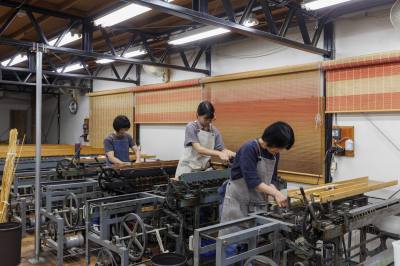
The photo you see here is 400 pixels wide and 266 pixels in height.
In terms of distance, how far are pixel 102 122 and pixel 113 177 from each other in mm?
4888

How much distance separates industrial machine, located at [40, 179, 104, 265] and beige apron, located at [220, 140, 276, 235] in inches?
72.6

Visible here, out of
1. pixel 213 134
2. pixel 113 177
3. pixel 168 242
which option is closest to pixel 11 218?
pixel 113 177

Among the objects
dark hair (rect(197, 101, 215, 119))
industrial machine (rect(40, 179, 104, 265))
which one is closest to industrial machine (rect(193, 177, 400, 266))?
dark hair (rect(197, 101, 215, 119))

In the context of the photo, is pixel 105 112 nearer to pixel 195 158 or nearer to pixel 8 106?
pixel 195 158

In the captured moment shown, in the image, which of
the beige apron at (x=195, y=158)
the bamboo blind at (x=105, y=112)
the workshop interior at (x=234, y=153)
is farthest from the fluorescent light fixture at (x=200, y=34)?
the bamboo blind at (x=105, y=112)

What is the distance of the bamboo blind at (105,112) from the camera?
7.46 m

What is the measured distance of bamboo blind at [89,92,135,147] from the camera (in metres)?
7.46

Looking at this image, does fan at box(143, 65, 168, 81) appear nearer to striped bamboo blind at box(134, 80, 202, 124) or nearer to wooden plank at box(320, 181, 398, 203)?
striped bamboo blind at box(134, 80, 202, 124)

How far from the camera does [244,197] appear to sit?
102 inches

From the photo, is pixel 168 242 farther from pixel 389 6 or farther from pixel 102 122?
pixel 102 122

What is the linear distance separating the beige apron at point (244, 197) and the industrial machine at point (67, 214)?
1845 millimetres

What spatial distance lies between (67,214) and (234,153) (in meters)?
2.04

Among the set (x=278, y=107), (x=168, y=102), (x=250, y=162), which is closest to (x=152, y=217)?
(x=250, y=162)

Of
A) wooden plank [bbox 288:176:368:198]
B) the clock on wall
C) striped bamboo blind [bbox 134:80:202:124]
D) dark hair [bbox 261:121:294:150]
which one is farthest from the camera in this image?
the clock on wall
